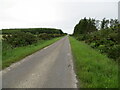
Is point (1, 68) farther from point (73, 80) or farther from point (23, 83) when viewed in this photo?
point (73, 80)

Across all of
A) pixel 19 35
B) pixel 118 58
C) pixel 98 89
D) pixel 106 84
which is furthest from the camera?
pixel 19 35

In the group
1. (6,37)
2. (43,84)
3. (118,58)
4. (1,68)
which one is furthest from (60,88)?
(6,37)

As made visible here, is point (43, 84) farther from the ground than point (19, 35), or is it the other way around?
point (19, 35)

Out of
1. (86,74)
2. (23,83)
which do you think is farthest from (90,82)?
(23,83)

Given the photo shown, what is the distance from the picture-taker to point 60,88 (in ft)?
20.3

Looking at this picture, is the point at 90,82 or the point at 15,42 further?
the point at 15,42

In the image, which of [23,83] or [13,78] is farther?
[13,78]

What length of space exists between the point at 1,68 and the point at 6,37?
14.6 m

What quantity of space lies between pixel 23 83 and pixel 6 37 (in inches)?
701

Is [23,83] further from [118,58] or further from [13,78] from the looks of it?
[118,58]

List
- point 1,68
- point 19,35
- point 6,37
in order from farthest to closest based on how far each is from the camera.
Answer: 1. point 19,35
2. point 6,37
3. point 1,68

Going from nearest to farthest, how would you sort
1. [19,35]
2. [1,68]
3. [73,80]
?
[73,80]
[1,68]
[19,35]

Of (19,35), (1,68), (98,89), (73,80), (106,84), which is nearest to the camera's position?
(98,89)

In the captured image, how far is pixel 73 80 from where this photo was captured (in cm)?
732
